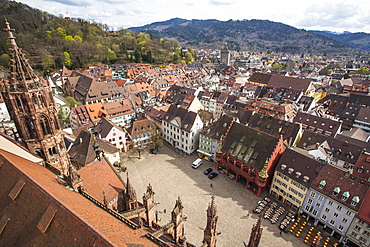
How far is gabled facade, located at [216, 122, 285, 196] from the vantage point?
3794 cm

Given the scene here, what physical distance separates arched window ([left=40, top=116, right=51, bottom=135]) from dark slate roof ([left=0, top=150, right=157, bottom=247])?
17.3 ft

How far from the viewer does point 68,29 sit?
6304 inches

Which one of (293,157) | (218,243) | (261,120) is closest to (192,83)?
(261,120)

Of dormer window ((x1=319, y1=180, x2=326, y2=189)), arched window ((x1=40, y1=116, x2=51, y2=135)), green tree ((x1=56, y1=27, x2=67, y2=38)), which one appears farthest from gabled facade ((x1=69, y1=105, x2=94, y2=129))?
green tree ((x1=56, y1=27, x2=67, y2=38))

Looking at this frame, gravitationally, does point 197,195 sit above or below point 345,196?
below

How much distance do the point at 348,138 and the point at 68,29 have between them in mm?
188878

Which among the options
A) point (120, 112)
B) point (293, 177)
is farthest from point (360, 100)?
point (120, 112)

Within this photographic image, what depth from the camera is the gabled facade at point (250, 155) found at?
37.9 m

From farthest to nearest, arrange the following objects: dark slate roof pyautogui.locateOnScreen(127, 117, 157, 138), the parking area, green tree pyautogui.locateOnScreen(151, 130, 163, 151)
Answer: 1. dark slate roof pyautogui.locateOnScreen(127, 117, 157, 138)
2. green tree pyautogui.locateOnScreen(151, 130, 163, 151)
3. the parking area

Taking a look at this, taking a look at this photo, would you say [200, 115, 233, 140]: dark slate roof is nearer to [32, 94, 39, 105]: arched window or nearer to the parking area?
the parking area

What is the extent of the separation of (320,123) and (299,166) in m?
26.7

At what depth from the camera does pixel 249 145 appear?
135 ft

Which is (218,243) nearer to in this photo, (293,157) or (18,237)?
(293,157)

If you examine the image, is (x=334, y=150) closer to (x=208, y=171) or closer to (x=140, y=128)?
(x=208, y=171)
